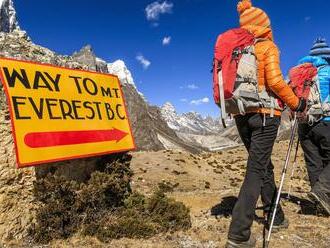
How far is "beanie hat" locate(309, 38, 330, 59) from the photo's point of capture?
31.9 feet

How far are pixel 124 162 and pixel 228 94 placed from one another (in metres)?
3.73

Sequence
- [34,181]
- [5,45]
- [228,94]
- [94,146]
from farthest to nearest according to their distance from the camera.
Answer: [5,45] < [94,146] < [34,181] < [228,94]

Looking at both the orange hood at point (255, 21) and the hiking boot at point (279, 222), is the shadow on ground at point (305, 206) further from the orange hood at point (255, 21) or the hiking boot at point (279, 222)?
the orange hood at point (255, 21)

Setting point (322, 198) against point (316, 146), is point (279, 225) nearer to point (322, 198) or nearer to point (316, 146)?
point (322, 198)

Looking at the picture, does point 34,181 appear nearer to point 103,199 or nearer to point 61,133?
point 61,133

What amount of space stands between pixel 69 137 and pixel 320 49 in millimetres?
6402

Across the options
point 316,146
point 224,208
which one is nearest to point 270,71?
point 316,146

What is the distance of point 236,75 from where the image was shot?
22.6 feet

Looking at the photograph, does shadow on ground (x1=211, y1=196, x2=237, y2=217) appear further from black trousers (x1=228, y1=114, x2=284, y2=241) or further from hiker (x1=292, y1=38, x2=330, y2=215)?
black trousers (x1=228, y1=114, x2=284, y2=241)

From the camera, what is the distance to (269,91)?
7180mm

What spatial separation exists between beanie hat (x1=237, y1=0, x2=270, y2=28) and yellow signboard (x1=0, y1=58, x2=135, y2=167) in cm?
388

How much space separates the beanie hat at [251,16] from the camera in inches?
289

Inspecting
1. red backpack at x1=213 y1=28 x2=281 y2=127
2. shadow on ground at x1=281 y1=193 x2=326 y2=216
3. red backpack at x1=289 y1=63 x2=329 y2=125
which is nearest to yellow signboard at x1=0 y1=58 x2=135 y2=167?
Result: red backpack at x1=213 y1=28 x2=281 y2=127

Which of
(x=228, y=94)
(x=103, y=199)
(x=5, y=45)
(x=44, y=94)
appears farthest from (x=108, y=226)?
(x=5, y=45)
